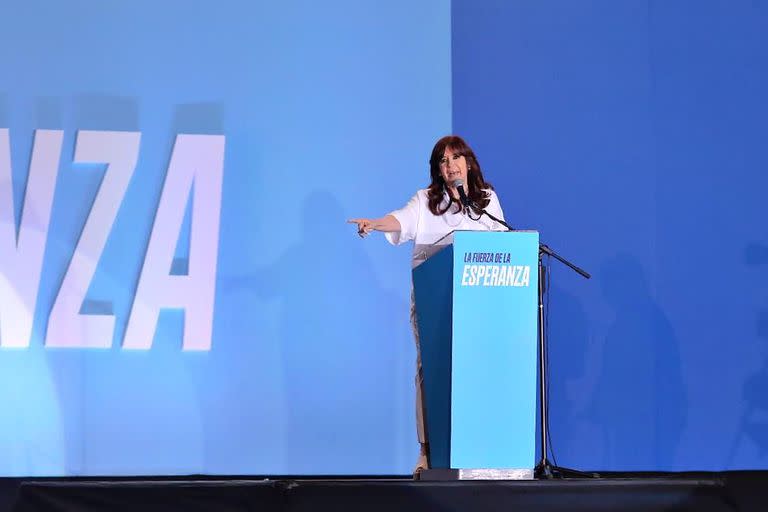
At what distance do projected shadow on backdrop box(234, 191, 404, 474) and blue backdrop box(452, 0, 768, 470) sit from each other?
92 cm

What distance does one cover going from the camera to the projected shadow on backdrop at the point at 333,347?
17.0 ft

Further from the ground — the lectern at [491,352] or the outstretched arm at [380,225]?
the outstretched arm at [380,225]

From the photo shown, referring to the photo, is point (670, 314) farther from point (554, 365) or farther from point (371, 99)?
point (371, 99)

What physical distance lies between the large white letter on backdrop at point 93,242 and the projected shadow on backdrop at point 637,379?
2742 mm

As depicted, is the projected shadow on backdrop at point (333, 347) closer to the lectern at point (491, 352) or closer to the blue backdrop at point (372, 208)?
the blue backdrop at point (372, 208)

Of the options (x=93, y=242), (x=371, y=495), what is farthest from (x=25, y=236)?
(x=371, y=495)

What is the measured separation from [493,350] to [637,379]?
249 centimetres

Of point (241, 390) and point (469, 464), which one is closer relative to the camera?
point (469, 464)

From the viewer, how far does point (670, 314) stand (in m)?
5.44

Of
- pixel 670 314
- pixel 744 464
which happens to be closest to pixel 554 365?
pixel 670 314

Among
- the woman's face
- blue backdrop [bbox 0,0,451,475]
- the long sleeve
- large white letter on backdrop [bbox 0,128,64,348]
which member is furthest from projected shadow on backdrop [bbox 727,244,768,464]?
large white letter on backdrop [bbox 0,128,64,348]

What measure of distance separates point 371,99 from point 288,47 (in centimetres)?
54

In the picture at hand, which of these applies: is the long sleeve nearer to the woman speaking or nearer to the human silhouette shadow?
the woman speaking

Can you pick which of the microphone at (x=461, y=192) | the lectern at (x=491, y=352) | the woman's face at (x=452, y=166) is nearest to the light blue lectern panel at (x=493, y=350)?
the lectern at (x=491, y=352)
